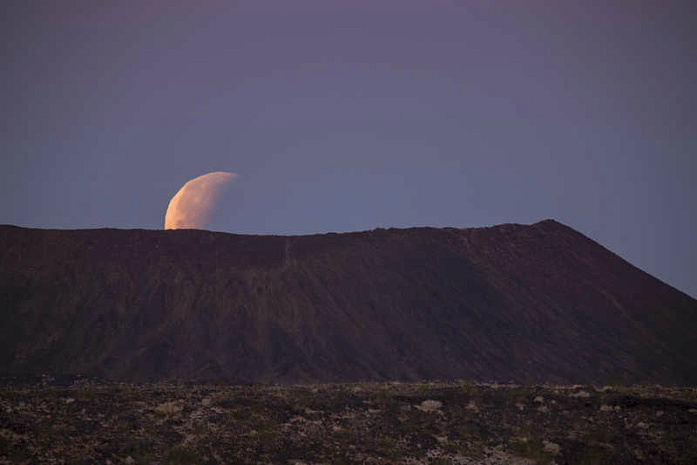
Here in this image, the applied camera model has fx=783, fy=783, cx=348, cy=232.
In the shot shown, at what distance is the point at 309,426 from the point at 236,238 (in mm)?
58722

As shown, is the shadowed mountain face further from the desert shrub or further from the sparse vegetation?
the desert shrub

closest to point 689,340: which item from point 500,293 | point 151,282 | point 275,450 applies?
point 500,293

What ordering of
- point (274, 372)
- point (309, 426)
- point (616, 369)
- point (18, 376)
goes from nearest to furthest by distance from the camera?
point (309, 426)
point (18, 376)
point (274, 372)
point (616, 369)

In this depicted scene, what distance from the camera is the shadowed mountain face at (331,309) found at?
60125 millimetres

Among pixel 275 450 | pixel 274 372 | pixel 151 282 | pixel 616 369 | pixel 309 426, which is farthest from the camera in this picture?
pixel 151 282

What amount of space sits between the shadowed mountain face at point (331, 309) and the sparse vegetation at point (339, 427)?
32.8 m

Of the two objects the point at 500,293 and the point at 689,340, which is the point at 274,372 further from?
the point at 689,340

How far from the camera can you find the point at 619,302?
7838cm

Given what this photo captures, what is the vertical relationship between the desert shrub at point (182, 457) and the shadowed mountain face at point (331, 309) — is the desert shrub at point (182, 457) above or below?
below

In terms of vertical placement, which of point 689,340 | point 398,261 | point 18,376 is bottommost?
point 18,376

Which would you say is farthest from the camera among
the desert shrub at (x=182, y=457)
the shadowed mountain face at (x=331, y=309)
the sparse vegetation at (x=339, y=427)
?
the shadowed mountain face at (x=331, y=309)

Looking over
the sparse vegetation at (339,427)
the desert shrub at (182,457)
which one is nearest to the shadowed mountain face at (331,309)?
the sparse vegetation at (339,427)

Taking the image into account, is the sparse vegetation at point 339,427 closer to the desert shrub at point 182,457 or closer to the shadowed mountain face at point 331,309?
the desert shrub at point 182,457

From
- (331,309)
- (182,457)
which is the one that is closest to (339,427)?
(182,457)
